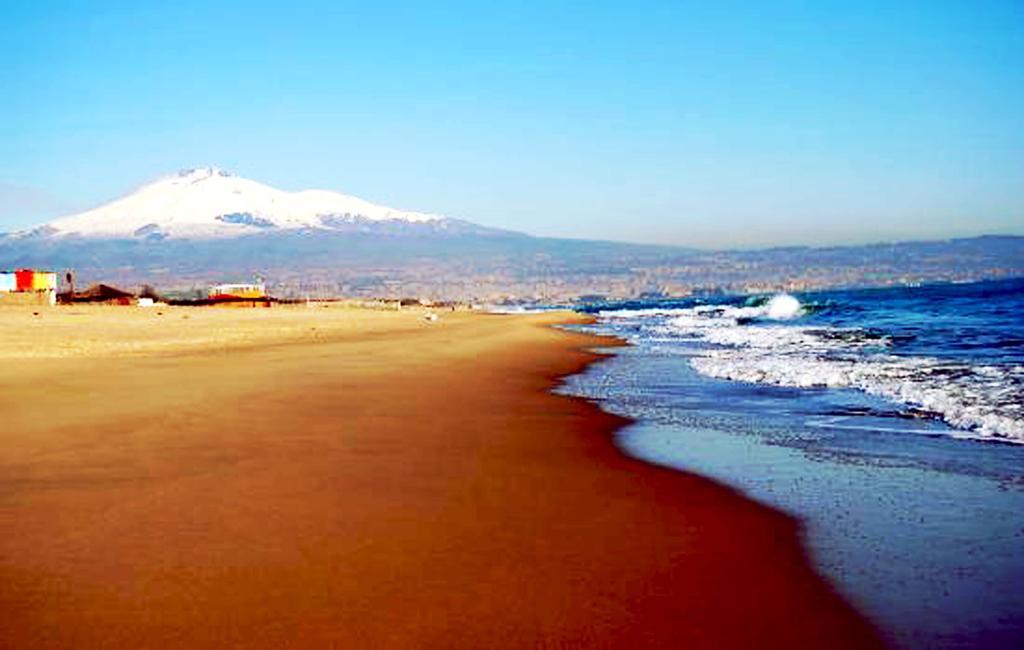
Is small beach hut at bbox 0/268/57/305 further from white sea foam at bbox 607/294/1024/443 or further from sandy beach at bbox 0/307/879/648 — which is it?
sandy beach at bbox 0/307/879/648

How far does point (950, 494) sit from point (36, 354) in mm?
18424

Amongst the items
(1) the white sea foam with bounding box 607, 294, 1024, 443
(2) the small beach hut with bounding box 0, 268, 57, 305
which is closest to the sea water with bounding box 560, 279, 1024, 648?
(1) the white sea foam with bounding box 607, 294, 1024, 443

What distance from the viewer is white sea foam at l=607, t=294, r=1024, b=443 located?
10.6m

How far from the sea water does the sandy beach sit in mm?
353

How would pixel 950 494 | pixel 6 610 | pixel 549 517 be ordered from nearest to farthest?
pixel 6 610
pixel 549 517
pixel 950 494

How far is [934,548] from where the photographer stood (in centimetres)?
550

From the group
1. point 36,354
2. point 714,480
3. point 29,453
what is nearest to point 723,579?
point 714,480

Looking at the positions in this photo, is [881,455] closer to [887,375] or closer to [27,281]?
[887,375]

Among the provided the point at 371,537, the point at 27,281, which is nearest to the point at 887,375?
the point at 371,537

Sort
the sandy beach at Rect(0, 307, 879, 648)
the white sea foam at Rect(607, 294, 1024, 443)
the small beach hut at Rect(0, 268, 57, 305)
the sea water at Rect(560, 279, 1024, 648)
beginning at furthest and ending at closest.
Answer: the small beach hut at Rect(0, 268, 57, 305)
the white sea foam at Rect(607, 294, 1024, 443)
the sea water at Rect(560, 279, 1024, 648)
the sandy beach at Rect(0, 307, 879, 648)

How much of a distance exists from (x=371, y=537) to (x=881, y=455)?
16.8ft

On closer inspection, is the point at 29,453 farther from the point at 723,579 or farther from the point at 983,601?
the point at 983,601

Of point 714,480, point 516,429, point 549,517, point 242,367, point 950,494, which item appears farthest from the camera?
point 242,367

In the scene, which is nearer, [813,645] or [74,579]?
[813,645]
